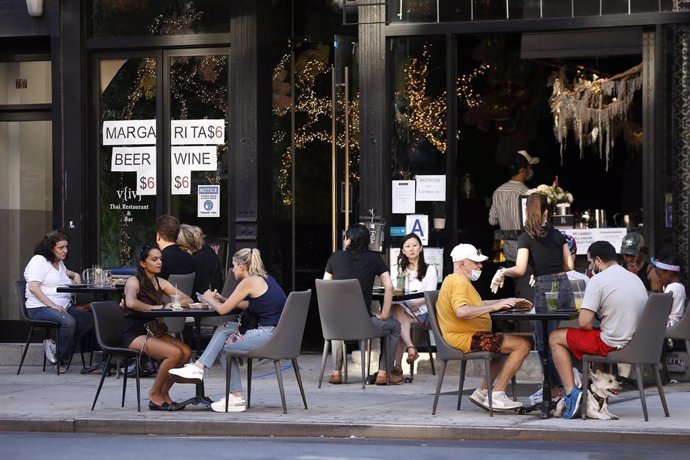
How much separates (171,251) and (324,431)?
14.6 ft

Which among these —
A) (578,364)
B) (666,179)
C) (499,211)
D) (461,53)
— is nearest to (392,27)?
(461,53)

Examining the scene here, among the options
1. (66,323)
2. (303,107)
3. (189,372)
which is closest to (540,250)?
(189,372)

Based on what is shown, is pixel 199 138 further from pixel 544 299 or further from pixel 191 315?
pixel 544 299

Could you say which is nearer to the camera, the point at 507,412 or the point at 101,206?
the point at 507,412

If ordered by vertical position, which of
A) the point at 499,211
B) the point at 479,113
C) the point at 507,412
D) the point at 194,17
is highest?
the point at 194,17

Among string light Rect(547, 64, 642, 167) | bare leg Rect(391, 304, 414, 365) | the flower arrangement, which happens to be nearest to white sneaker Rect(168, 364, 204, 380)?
bare leg Rect(391, 304, 414, 365)

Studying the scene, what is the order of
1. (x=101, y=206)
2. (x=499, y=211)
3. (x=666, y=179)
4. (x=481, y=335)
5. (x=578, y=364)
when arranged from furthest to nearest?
(x=101, y=206)
(x=499, y=211)
(x=666, y=179)
(x=578, y=364)
(x=481, y=335)

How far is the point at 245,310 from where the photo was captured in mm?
12516

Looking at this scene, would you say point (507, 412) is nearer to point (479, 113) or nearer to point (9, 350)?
point (479, 113)

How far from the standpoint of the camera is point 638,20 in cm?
1539

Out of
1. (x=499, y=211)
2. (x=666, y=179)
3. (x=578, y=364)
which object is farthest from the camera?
(x=499, y=211)

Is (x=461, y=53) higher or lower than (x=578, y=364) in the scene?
higher

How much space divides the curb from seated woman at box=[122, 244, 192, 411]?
0.74m

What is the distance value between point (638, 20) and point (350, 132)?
3.68m
